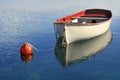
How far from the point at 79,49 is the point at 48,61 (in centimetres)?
514

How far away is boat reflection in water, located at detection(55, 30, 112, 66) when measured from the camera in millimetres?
26595

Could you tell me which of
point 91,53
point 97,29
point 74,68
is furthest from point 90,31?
point 74,68

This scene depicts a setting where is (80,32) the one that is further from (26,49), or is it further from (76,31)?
(26,49)

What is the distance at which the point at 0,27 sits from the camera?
135 feet

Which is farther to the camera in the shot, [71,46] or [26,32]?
[26,32]

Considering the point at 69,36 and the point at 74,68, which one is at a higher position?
the point at 69,36

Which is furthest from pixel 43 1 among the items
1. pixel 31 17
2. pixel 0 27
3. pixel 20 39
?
pixel 20 39

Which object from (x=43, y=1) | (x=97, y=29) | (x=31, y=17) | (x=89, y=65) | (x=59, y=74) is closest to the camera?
(x=59, y=74)

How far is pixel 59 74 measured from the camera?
73.7 feet

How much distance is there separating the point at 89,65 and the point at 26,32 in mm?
15592

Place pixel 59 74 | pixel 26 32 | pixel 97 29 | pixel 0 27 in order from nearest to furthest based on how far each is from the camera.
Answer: pixel 59 74 < pixel 97 29 < pixel 26 32 < pixel 0 27

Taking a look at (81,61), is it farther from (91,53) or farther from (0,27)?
(0,27)

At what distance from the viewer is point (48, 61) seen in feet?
83.7

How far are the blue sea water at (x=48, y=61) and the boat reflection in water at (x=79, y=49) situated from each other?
0.10 m
